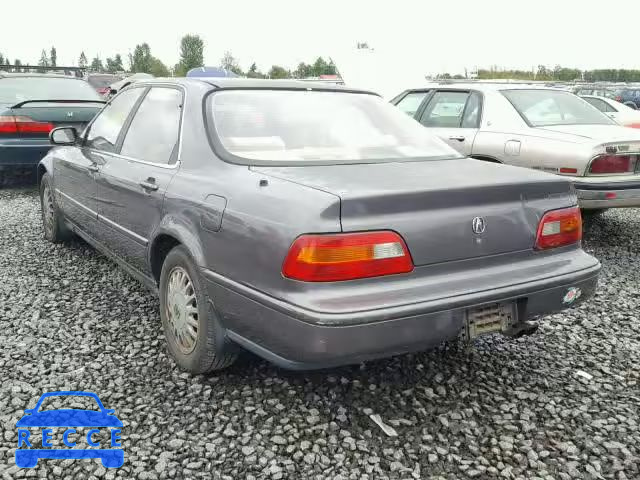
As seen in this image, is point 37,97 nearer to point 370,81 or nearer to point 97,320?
point 97,320

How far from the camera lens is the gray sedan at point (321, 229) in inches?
90.0

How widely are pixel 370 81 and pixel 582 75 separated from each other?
5484cm

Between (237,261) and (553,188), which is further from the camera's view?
(553,188)

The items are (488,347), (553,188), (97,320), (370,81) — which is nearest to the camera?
(553,188)

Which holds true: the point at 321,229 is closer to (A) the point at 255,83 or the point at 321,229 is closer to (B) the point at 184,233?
(B) the point at 184,233

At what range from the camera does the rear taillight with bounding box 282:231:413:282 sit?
7.40 feet

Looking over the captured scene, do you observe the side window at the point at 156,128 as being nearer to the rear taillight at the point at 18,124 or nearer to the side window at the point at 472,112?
the side window at the point at 472,112

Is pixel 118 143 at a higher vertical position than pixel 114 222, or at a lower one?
higher

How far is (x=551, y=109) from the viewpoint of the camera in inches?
249

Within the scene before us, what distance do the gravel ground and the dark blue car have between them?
0.04m

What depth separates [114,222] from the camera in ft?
12.3

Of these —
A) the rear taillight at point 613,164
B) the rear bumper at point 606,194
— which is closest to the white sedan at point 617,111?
the rear taillight at point 613,164

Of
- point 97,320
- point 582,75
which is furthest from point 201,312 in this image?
point 582,75

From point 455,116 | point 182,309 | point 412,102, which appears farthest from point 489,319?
point 412,102
